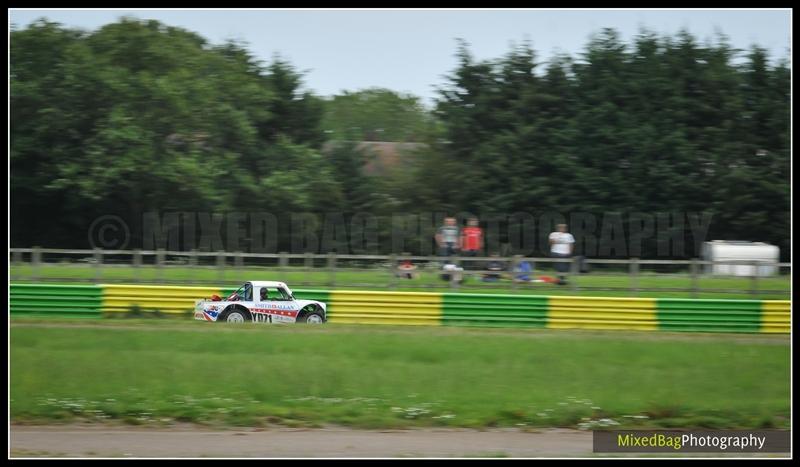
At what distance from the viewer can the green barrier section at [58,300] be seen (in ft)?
54.2

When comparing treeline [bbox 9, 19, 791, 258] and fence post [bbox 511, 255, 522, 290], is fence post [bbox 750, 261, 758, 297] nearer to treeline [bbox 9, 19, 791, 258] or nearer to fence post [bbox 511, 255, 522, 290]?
fence post [bbox 511, 255, 522, 290]

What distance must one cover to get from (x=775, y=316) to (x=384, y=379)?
8883mm

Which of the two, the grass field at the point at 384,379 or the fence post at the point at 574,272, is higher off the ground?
the fence post at the point at 574,272

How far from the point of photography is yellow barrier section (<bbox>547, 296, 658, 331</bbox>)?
54.8ft

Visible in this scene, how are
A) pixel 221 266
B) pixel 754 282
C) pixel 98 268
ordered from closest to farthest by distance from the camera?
pixel 754 282
pixel 98 268
pixel 221 266

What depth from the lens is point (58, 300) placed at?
16.7m

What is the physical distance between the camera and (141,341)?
13438 millimetres

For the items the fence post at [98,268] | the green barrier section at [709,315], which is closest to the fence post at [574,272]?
the green barrier section at [709,315]

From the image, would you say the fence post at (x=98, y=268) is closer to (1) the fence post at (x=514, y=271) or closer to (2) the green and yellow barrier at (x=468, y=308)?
(2) the green and yellow barrier at (x=468, y=308)

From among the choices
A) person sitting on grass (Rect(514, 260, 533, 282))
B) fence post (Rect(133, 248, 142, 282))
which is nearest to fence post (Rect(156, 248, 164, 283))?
fence post (Rect(133, 248, 142, 282))

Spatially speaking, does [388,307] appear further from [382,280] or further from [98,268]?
[98,268]

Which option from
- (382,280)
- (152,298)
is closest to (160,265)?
(152,298)

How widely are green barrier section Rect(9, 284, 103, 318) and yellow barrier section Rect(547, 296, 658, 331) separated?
861 cm
